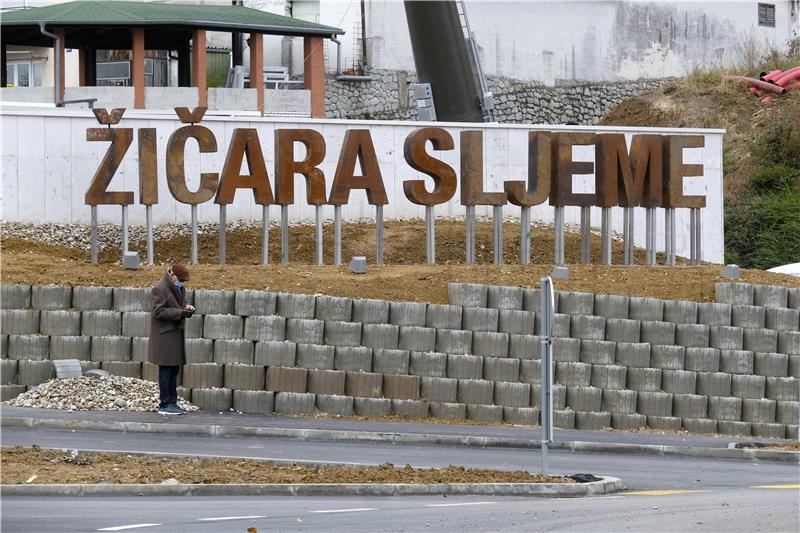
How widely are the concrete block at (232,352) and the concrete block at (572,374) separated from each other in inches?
172

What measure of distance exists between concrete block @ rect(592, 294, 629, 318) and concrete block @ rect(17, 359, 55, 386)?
7775 millimetres

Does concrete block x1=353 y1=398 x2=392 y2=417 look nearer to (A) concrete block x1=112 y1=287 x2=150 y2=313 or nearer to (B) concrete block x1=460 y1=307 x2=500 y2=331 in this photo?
(B) concrete block x1=460 y1=307 x2=500 y2=331

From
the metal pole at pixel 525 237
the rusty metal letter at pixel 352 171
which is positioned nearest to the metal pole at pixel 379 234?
the rusty metal letter at pixel 352 171

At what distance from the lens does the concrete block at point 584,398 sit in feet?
63.5

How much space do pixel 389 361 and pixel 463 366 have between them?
1.07 meters

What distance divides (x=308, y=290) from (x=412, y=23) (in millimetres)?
11400

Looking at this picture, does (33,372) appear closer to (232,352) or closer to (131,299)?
(131,299)

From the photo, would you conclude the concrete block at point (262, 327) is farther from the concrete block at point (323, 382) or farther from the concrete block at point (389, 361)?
the concrete block at point (389, 361)

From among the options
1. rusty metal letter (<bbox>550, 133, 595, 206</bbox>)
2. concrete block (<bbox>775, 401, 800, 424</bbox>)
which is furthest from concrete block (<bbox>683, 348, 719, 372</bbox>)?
rusty metal letter (<bbox>550, 133, 595, 206</bbox>)

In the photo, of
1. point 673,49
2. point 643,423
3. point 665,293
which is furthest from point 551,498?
point 673,49

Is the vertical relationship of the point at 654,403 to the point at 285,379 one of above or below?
below

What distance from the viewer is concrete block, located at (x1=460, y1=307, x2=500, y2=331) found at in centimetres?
1945

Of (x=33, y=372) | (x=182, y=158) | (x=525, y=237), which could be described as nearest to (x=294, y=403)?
(x=33, y=372)

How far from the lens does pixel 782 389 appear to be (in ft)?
67.3
